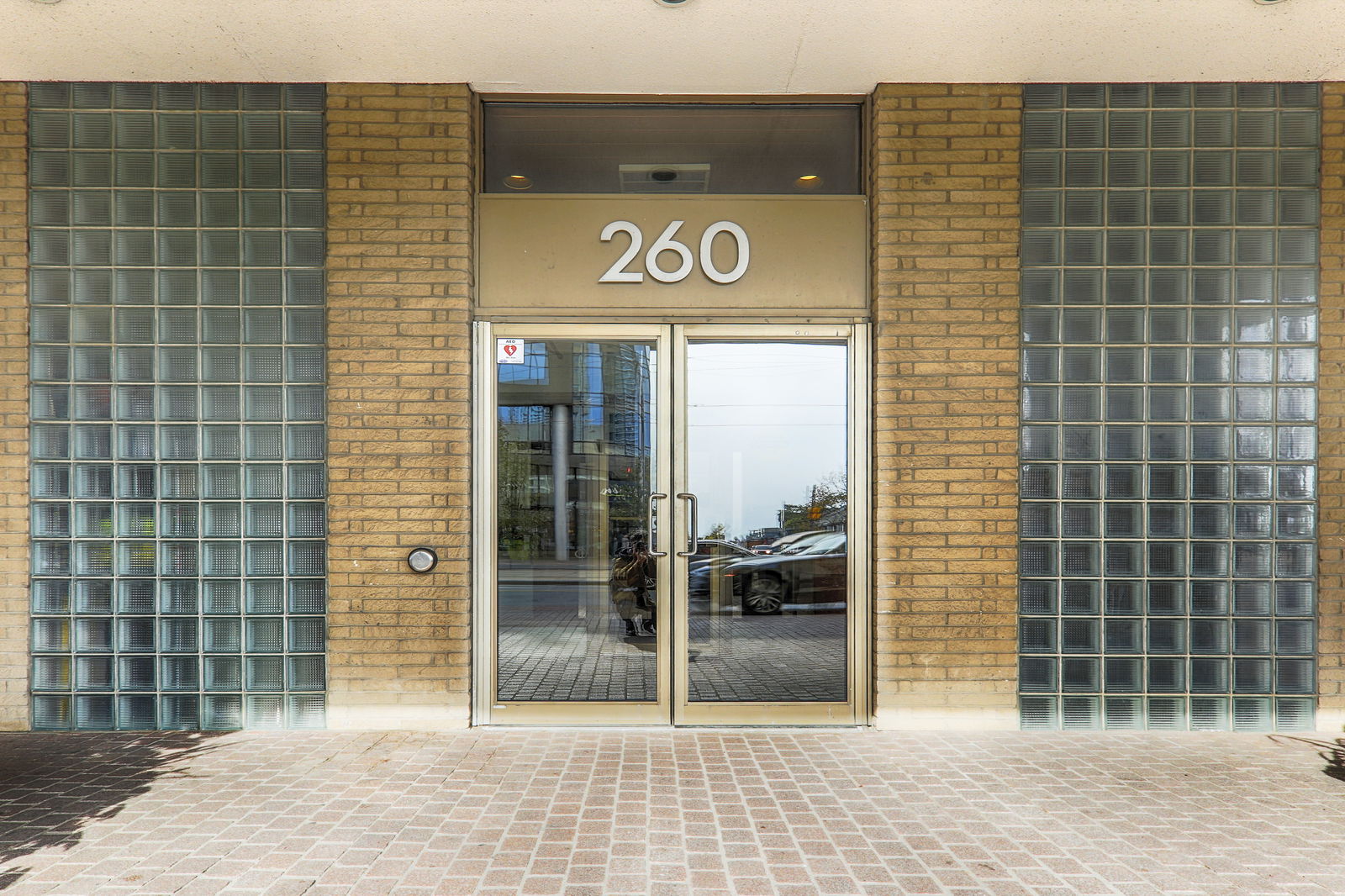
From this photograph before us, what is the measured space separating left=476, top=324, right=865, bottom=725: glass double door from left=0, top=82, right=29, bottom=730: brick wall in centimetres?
252

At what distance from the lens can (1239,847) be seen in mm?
3125

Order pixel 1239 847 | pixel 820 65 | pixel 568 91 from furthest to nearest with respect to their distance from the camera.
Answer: pixel 568 91 → pixel 820 65 → pixel 1239 847

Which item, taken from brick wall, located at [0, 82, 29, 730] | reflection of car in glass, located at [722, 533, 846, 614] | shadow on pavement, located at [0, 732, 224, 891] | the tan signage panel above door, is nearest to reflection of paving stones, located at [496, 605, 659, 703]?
reflection of car in glass, located at [722, 533, 846, 614]

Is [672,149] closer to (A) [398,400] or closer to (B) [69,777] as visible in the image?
(A) [398,400]

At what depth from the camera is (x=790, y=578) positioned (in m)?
4.67

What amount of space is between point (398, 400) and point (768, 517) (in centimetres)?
220

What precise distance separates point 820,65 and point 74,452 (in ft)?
15.2

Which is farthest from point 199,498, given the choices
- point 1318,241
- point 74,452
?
point 1318,241

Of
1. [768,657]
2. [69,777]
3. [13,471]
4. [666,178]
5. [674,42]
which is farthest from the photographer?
[666,178]

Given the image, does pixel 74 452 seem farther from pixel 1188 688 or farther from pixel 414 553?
pixel 1188 688

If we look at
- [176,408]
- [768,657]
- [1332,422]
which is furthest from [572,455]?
[1332,422]

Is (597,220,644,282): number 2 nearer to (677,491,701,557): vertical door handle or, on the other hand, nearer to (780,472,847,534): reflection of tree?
(677,491,701,557): vertical door handle

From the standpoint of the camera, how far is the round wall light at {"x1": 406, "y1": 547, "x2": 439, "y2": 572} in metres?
4.50

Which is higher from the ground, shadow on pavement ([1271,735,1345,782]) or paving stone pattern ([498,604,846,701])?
paving stone pattern ([498,604,846,701])
